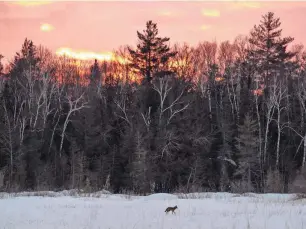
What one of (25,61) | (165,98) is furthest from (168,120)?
(25,61)

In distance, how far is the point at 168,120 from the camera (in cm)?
4669

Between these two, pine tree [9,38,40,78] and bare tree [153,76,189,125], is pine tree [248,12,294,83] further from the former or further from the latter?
pine tree [9,38,40,78]

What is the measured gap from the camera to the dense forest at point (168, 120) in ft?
143

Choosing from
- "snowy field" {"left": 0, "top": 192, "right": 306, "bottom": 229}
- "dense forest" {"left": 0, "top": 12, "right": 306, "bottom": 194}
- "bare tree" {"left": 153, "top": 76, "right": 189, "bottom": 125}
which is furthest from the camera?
"bare tree" {"left": 153, "top": 76, "right": 189, "bottom": 125}

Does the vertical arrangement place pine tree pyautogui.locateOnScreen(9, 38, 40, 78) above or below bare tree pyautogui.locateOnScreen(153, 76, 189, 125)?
above

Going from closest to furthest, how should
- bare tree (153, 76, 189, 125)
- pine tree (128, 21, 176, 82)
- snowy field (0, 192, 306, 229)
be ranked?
snowy field (0, 192, 306, 229)
bare tree (153, 76, 189, 125)
pine tree (128, 21, 176, 82)

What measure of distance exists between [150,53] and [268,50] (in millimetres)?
13714

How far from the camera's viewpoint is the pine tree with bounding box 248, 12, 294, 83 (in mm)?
49906

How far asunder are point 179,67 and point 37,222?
47276mm

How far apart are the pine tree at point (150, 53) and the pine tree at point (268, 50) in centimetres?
968

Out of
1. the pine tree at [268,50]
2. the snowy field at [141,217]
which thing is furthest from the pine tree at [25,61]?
the snowy field at [141,217]

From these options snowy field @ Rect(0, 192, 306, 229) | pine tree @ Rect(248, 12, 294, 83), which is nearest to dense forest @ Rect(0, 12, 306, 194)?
pine tree @ Rect(248, 12, 294, 83)

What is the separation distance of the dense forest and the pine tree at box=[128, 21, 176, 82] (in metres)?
0.12

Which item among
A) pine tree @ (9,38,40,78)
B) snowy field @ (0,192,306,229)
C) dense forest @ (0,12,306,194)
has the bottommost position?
snowy field @ (0,192,306,229)
